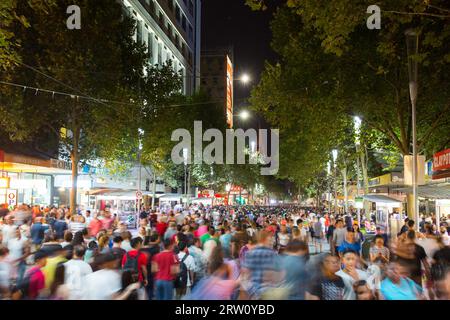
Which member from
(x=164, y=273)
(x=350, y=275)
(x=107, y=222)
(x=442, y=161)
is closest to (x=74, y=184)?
(x=107, y=222)

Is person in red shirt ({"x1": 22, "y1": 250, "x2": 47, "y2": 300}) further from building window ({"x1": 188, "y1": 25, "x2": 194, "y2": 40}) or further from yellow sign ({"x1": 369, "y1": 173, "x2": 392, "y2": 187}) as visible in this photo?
building window ({"x1": 188, "y1": 25, "x2": 194, "y2": 40})

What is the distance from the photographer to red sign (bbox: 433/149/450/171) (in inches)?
789

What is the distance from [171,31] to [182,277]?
61.7 m

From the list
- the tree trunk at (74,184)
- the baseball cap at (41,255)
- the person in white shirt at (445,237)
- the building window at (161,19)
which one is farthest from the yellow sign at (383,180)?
the baseball cap at (41,255)

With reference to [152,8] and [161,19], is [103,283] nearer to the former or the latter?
[152,8]

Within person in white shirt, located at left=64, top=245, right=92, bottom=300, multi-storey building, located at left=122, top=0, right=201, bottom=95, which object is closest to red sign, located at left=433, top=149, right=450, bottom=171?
person in white shirt, located at left=64, top=245, right=92, bottom=300

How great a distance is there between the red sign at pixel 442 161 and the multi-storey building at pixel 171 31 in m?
27.3

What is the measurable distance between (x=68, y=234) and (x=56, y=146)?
22.1 metres

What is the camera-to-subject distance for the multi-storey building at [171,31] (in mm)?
53406

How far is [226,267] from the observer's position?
6266 mm

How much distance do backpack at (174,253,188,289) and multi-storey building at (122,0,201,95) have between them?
35853 mm

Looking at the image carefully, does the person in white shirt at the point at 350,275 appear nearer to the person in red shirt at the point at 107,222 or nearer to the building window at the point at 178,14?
the person in red shirt at the point at 107,222
